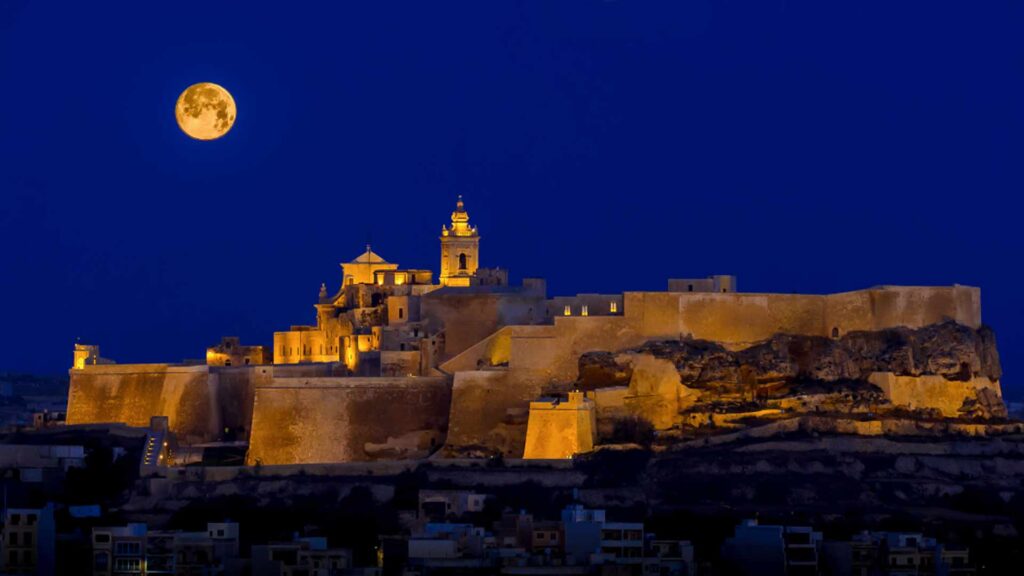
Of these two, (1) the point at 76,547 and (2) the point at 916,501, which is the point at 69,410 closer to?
(1) the point at 76,547

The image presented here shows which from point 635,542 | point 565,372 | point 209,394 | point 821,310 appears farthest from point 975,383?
point 209,394

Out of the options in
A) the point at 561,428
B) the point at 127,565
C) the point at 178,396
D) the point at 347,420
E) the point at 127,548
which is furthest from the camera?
the point at 178,396

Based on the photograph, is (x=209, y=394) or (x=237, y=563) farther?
(x=209, y=394)

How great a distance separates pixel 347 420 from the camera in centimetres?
7019

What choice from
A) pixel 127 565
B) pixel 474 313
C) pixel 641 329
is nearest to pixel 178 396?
pixel 474 313

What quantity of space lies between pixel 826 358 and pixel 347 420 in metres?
12.2

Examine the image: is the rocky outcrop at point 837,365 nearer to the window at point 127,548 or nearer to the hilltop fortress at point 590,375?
the hilltop fortress at point 590,375

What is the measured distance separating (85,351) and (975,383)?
24363 millimetres

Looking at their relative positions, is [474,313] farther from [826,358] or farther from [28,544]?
[28,544]

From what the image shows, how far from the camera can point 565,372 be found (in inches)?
2751

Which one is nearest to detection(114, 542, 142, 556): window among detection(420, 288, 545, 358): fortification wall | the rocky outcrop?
the rocky outcrop

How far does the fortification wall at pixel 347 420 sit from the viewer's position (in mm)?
70000

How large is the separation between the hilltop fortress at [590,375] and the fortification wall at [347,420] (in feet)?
0.12

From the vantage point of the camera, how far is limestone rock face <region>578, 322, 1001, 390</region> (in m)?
69.3
